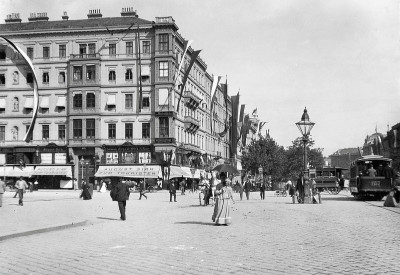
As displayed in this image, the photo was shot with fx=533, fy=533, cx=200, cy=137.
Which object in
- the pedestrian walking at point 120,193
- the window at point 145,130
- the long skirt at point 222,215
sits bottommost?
the long skirt at point 222,215

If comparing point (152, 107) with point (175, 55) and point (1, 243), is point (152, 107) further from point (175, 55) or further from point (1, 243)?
point (1, 243)

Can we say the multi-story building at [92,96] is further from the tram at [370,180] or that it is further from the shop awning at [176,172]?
the tram at [370,180]

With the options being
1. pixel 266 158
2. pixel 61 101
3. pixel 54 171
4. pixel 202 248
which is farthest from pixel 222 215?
pixel 266 158

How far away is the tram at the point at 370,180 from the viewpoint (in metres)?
30.7

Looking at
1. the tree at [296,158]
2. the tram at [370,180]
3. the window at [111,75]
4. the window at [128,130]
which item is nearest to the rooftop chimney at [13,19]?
the window at [111,75]


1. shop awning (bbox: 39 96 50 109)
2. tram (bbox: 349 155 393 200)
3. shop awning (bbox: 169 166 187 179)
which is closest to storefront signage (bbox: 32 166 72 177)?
shop awning (bbox: 39 96 50 109)

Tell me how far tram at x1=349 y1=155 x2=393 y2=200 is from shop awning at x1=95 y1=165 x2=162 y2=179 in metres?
30.1

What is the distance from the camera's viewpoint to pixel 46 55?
64.9 m

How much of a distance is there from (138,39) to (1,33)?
19.1 m

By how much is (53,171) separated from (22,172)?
11.7ft

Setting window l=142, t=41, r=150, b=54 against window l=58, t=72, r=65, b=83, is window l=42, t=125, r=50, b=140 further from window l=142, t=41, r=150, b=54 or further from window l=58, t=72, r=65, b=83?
window l=142, t=41, r=150, b=54

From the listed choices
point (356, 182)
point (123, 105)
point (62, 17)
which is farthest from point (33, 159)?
point (356, 182)

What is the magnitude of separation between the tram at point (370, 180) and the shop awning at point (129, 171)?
98.6ft

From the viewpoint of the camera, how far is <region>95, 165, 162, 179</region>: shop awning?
61119 mm
